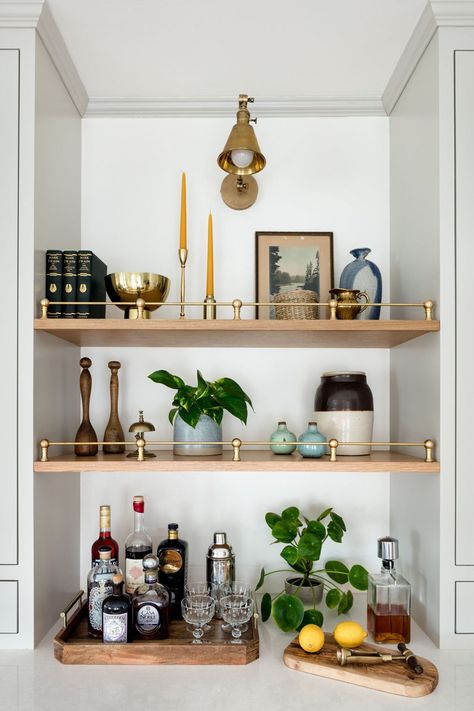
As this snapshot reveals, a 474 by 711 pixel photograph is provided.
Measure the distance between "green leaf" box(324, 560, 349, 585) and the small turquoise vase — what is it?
323 mm

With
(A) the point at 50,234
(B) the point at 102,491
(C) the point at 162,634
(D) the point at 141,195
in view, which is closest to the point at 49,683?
(C) the point at 162,634

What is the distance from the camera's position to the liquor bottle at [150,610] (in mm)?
1422

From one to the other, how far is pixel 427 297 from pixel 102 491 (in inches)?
42.9

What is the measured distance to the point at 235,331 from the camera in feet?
4.96

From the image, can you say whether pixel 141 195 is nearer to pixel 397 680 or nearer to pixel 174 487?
pixel 174 487

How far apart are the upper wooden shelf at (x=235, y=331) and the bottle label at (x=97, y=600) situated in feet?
2.00

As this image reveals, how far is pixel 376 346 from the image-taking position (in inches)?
72.1

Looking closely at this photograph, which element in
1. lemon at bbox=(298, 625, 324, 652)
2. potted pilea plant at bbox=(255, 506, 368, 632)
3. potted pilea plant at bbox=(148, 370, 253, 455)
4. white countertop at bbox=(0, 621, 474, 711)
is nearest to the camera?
white countertop at bbox=(0, 621, 474, 711)

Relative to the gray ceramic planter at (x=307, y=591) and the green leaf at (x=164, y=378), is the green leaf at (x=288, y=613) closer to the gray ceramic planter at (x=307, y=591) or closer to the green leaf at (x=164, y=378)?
the gray ceramic planter at (x=307, y=591)

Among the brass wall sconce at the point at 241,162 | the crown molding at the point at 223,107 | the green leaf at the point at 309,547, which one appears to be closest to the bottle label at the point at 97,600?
the green leaf at the point at 309,547

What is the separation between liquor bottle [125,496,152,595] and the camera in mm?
1562

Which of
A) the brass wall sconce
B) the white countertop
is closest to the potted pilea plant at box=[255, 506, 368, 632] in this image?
the white countertop

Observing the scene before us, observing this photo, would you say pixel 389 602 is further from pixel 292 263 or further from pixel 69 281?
pixel 69 281

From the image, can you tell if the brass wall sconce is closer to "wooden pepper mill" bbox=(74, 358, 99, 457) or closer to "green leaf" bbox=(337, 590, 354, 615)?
"wooden pepper mill" bbox=(74, 358, 99, 457)
